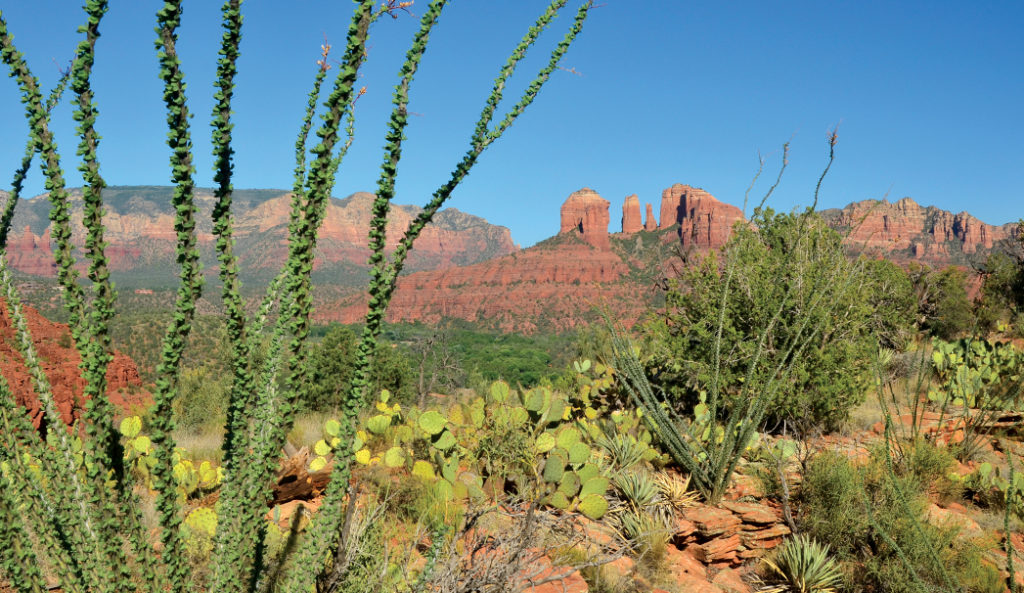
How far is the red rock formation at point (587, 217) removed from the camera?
4570 inches

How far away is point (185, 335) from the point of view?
1980mm

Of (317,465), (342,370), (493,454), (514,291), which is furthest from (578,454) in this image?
(514,291)

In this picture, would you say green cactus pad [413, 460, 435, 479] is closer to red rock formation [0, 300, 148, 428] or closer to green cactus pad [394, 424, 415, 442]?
green cactus pad [394, 424, 415, 442]

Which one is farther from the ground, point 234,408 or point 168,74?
point 168,74

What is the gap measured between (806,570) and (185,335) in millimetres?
4172

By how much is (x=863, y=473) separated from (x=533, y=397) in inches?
115

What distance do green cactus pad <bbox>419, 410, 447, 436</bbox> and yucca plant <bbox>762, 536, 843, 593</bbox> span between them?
279 cm

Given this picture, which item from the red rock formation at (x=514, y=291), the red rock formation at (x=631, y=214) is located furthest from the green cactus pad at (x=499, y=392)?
the red rock formation at (x=631, y=214)

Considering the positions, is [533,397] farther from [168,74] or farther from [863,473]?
[168,74]

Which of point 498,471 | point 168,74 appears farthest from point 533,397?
point 168,74

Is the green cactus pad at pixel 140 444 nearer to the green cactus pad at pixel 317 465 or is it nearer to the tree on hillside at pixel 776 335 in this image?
the green cactus pad at pixel 317 465

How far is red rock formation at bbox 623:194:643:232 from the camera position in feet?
404

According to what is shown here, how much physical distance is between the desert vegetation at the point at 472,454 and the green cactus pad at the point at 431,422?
44 mm

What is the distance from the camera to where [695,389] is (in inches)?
316
